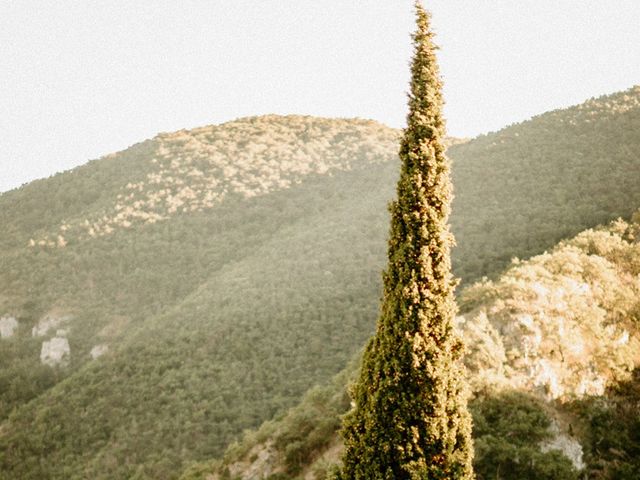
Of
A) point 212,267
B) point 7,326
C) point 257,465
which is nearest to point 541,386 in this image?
point 257,465

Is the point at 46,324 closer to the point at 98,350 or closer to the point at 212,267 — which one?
the point at 98,350

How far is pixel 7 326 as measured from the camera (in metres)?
24.0

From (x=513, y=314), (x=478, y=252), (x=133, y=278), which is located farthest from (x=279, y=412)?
(x=133, y=278)

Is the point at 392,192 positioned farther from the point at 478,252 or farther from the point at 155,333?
the point at 155,333

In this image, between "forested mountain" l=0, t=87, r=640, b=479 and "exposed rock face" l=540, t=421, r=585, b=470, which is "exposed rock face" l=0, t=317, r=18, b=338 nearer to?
"forested mountain" l=0, t=87, r=640, b=479

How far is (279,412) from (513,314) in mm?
8558

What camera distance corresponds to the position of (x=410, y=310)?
20.3 feet

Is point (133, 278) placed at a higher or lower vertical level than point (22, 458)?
higher

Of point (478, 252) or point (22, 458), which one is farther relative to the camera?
point (478, 252)

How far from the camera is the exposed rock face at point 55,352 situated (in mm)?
21891

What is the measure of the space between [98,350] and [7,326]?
605cm

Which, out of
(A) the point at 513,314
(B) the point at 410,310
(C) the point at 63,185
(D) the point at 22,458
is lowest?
(D) the point at 22,458

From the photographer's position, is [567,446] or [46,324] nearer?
[567,446]

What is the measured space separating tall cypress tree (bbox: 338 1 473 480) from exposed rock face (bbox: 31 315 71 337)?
23.4m
